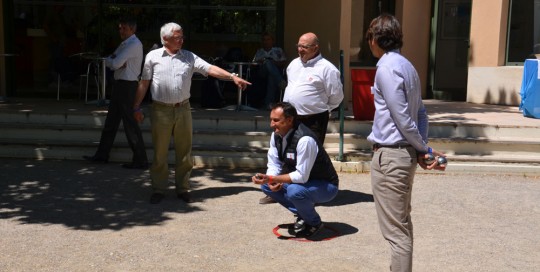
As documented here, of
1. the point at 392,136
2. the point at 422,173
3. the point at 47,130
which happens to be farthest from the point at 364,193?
the point at 47,130

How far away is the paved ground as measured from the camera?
223 inches

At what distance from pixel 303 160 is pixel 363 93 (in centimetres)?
439

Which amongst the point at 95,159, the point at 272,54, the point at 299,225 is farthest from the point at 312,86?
the point at 272,54

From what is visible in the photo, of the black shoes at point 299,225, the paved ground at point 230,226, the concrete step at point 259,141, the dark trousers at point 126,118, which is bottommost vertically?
the paved ground at point 230,226

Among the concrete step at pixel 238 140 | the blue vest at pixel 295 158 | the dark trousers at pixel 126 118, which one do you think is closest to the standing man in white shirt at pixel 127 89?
the dark trousers at pixel 126 118

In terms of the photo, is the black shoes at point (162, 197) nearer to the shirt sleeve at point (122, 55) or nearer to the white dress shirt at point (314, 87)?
the white dress shirt at point (314, 87)

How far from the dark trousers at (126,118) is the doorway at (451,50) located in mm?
7186

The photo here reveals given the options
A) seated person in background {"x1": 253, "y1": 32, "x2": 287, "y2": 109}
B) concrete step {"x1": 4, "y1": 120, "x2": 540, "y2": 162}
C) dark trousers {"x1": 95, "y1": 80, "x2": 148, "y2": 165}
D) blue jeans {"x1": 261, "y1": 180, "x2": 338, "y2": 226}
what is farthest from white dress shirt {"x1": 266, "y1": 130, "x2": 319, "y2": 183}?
seated person in background {"x1": 253, "y1": 32, "x2": 287, "y2": 109}

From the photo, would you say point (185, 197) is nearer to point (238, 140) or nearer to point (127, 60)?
point (127, 60)

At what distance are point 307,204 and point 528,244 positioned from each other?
199cm

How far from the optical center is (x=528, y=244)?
6.24 metres

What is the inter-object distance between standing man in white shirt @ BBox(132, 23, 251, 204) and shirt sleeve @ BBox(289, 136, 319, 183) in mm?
1391

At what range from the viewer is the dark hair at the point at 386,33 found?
4484 millimetres

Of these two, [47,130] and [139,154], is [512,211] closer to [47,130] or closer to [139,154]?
[139,154]
